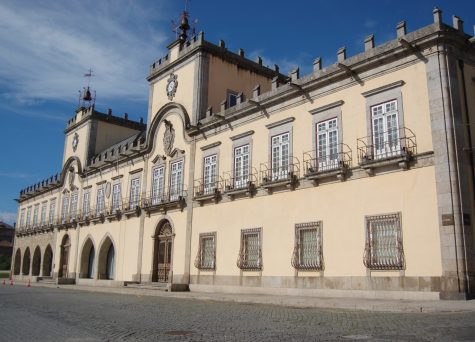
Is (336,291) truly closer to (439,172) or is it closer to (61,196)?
(439,172)

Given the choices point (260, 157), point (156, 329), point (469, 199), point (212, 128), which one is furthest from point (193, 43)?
point (156, 329)

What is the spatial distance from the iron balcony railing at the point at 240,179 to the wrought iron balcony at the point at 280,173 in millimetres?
524

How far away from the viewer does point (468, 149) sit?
15.5m

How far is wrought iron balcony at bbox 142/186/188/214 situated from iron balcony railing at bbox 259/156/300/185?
605cm

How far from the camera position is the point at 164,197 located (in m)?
27.7

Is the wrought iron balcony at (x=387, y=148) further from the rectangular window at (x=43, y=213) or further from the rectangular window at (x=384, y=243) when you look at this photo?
the rectangular window at (x=43, y=213)

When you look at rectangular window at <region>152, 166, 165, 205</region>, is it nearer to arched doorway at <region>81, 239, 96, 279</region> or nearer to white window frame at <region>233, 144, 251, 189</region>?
white window frame at <region>233, 144, 251, 189</region>

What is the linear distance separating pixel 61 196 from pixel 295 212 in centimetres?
2978

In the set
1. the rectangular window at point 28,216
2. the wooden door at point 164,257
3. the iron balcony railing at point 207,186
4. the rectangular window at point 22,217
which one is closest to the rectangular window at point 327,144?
the iron balcony railing at point 207,186

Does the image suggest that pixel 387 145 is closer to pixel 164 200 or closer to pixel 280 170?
pixel 280 170

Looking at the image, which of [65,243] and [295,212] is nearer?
[295,212]

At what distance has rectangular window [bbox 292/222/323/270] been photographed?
18531 mm

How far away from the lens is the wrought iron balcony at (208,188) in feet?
78.1

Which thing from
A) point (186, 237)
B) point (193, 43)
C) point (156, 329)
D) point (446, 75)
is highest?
point (193, 43)
